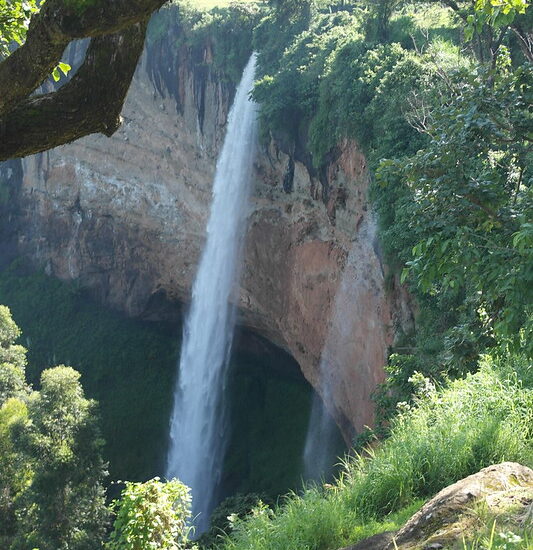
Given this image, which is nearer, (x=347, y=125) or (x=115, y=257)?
Result: (x=347, y=125)

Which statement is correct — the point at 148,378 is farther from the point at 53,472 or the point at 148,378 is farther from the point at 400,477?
the point at 400,477

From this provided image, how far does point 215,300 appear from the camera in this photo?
2106cm

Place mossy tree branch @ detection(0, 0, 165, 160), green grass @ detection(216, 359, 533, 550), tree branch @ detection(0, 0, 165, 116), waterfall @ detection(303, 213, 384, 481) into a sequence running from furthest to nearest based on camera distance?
waterfall @ detection(303, 213, 384, 481) → green grass @ detection(216, 359, 533, 550) → mossy tree branch @ detection(0, 0, 165, 160) → tree branch @ detection(0, 0, 165, 116)

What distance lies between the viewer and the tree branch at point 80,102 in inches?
122

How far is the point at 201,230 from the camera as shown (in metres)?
21.6

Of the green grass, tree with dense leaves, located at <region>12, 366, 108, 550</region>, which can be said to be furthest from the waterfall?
the green grass

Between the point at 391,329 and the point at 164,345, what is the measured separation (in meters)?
14.2

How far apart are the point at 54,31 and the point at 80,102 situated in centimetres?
42

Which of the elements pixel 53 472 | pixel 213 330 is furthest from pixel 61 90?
pixel 213 330

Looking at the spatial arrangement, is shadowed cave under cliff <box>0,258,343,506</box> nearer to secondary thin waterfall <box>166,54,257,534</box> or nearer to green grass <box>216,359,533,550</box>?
secondary thin waterfall <box>166,54,257,534</box>

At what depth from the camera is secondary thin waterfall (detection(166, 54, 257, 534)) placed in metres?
19.0

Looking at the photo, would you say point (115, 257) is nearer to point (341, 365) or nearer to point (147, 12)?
point (341, 365)

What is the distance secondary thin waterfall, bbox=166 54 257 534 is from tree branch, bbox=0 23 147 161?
50.3ft

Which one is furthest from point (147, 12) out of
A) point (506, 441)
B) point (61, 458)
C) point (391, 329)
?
point (61, 458)
